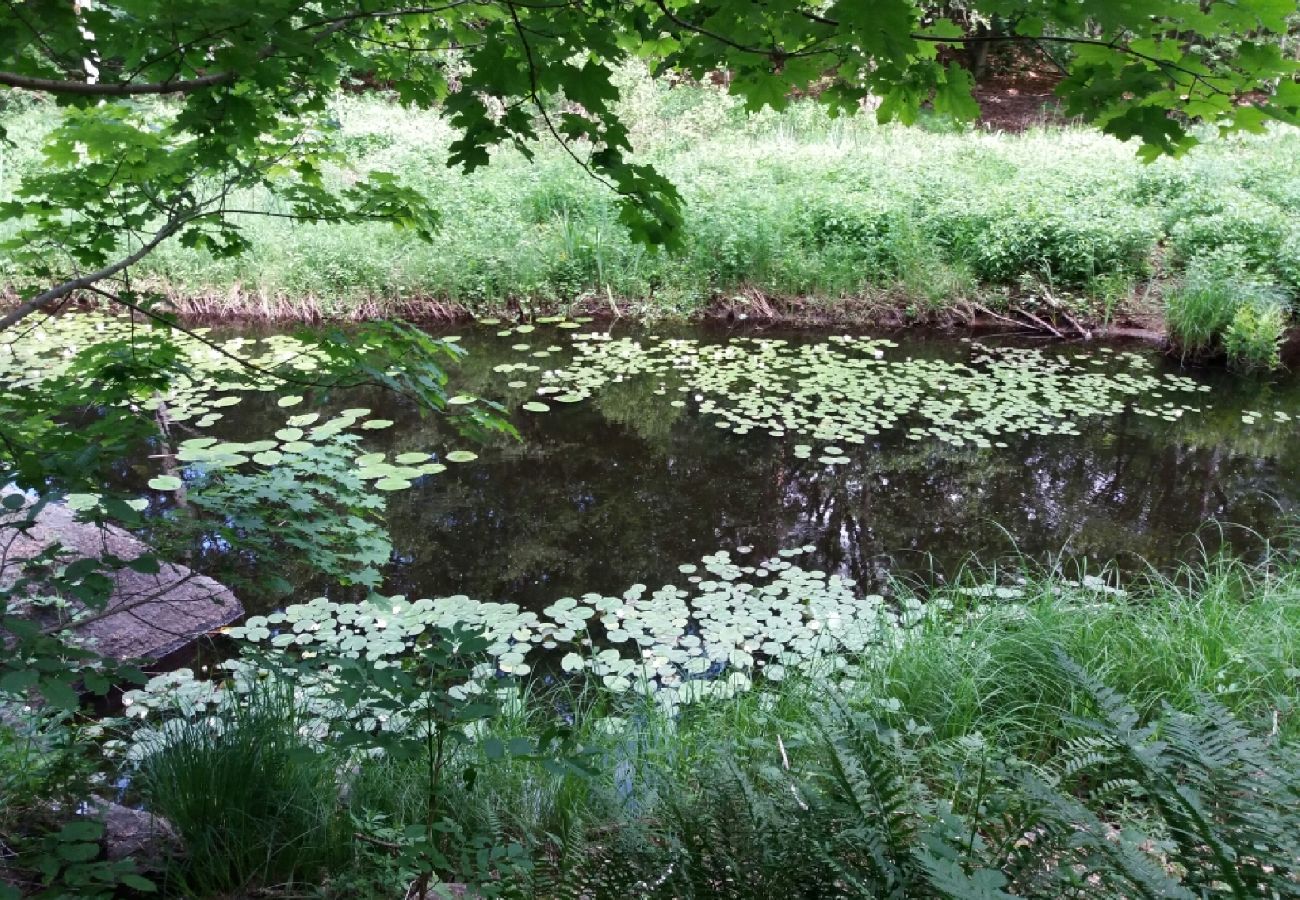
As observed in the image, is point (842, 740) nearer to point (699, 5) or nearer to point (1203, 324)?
point (699, 5)

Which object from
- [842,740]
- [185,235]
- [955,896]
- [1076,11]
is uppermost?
[1076,11]

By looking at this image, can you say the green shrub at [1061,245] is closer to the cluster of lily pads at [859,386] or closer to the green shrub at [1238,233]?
the green shrub at [1238,233]

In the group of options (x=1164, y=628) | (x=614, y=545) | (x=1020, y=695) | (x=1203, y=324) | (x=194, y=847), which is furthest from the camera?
(x=1203, y=324)

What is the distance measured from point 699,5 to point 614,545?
284 centimetres

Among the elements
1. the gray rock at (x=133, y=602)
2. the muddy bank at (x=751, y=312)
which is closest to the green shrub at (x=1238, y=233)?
the muddy bank at (x=751, y=312)

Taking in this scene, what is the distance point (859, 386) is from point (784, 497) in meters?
1.87

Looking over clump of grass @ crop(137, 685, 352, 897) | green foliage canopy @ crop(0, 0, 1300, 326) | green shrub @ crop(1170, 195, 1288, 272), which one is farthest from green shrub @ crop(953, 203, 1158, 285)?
clump of grass @ crop(137, 685, 352, 897)

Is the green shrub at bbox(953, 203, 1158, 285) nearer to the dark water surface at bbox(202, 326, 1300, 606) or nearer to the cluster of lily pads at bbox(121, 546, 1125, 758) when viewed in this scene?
the dark water surface at bbox(202, 326, 1300, 606)

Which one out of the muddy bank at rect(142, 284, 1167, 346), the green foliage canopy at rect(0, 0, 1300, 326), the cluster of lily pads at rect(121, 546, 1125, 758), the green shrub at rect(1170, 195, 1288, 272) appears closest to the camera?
the green foliage canopy at rect(0, 0, 1300, 326)

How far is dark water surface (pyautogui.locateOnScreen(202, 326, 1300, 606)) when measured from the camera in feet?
13.7

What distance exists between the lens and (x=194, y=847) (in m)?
1.85

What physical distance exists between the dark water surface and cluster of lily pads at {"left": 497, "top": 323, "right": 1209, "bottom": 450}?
0.50ft

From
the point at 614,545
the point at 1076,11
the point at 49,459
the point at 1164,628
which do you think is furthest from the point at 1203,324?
the point at 49,459

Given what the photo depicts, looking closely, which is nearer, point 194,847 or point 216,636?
point 194,847
